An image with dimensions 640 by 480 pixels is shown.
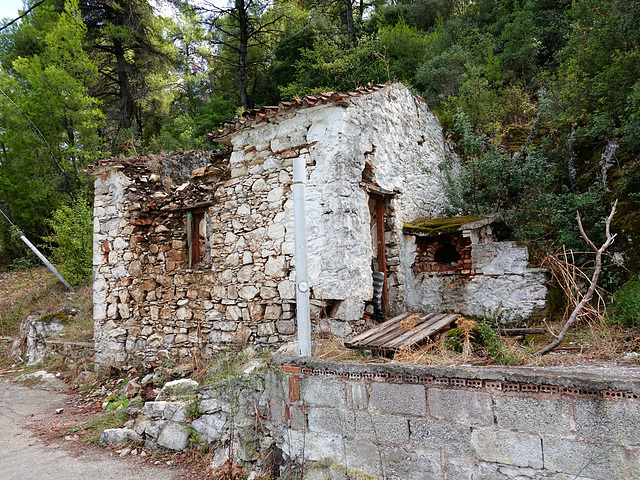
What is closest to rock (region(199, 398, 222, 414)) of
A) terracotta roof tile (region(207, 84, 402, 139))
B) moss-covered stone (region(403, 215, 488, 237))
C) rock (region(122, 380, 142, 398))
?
rock (region(122, 380, 142, 398))

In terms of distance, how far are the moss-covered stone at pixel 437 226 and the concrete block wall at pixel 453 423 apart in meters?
4.12

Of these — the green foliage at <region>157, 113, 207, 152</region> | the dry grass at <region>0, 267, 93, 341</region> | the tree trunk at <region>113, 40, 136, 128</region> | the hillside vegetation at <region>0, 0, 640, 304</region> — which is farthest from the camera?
the tree trunk at <region>113, 40, 136, 128</region>

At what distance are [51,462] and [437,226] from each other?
6.18m

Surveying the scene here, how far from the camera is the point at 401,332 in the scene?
549 centimetres

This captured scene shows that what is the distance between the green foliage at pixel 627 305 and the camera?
16.1 feet

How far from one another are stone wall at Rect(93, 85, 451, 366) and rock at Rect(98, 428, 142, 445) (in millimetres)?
1861

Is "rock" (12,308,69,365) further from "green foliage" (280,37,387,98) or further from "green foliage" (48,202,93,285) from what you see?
"green foliage" (280,37,387,98)

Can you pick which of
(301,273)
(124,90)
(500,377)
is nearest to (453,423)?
(500,377)

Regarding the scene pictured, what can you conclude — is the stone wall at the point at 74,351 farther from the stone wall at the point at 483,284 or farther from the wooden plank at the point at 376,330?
the stone wall at the point at 483,284

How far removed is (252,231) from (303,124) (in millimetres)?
1760

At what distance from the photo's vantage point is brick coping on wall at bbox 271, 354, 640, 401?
236 cm

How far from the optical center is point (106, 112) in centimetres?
1664

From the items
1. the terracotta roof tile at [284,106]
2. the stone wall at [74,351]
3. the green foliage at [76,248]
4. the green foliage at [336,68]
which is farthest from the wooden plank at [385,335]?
the green foliage at [336,68]

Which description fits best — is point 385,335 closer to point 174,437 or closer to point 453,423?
point 453,423
